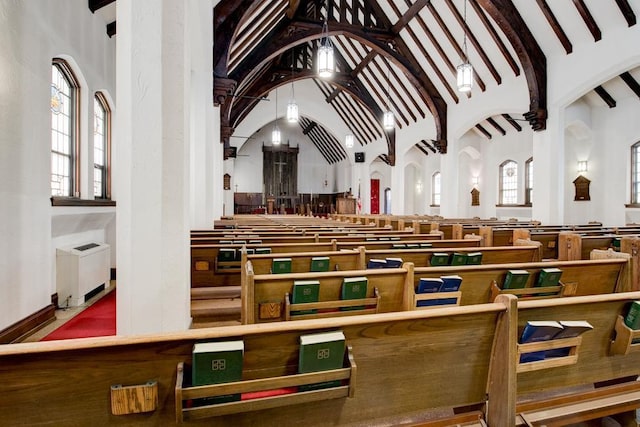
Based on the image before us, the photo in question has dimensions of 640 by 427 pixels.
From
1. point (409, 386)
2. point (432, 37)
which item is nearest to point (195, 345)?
point (409, 386)

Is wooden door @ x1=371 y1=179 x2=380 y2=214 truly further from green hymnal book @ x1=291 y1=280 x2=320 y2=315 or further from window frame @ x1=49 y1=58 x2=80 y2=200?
green hymnal book @ x1=291 y1=280 x2=320 y2=315

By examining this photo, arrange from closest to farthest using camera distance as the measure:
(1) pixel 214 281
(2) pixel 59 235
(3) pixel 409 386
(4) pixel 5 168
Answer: (3) pixel 409 386 → (4) pixel 5 168 → (1) pixel 214 281 → (2) pixel 59 235

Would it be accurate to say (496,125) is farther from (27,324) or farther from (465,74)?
(27,324)

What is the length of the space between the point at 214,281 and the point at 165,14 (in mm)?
1959

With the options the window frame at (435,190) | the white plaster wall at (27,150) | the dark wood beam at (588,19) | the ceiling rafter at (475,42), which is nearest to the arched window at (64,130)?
the white plaster wall at (27,150)

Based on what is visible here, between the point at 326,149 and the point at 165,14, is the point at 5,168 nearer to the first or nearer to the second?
the point at 165,14

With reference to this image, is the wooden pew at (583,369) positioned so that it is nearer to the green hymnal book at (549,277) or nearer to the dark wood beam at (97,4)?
the green hymnal book at (549,277)

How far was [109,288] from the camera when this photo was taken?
4629mm

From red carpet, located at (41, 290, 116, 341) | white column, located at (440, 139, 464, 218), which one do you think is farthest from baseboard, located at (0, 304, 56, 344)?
white column, located at (440, 139, 464, 218)

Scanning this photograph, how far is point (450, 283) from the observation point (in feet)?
5.98

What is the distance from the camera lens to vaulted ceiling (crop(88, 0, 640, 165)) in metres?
6.00

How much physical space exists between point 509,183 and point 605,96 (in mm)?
3772

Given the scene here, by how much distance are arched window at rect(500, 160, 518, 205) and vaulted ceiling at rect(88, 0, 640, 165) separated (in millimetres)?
1095

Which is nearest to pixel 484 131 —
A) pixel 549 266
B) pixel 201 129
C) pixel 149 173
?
pixel 201 129
